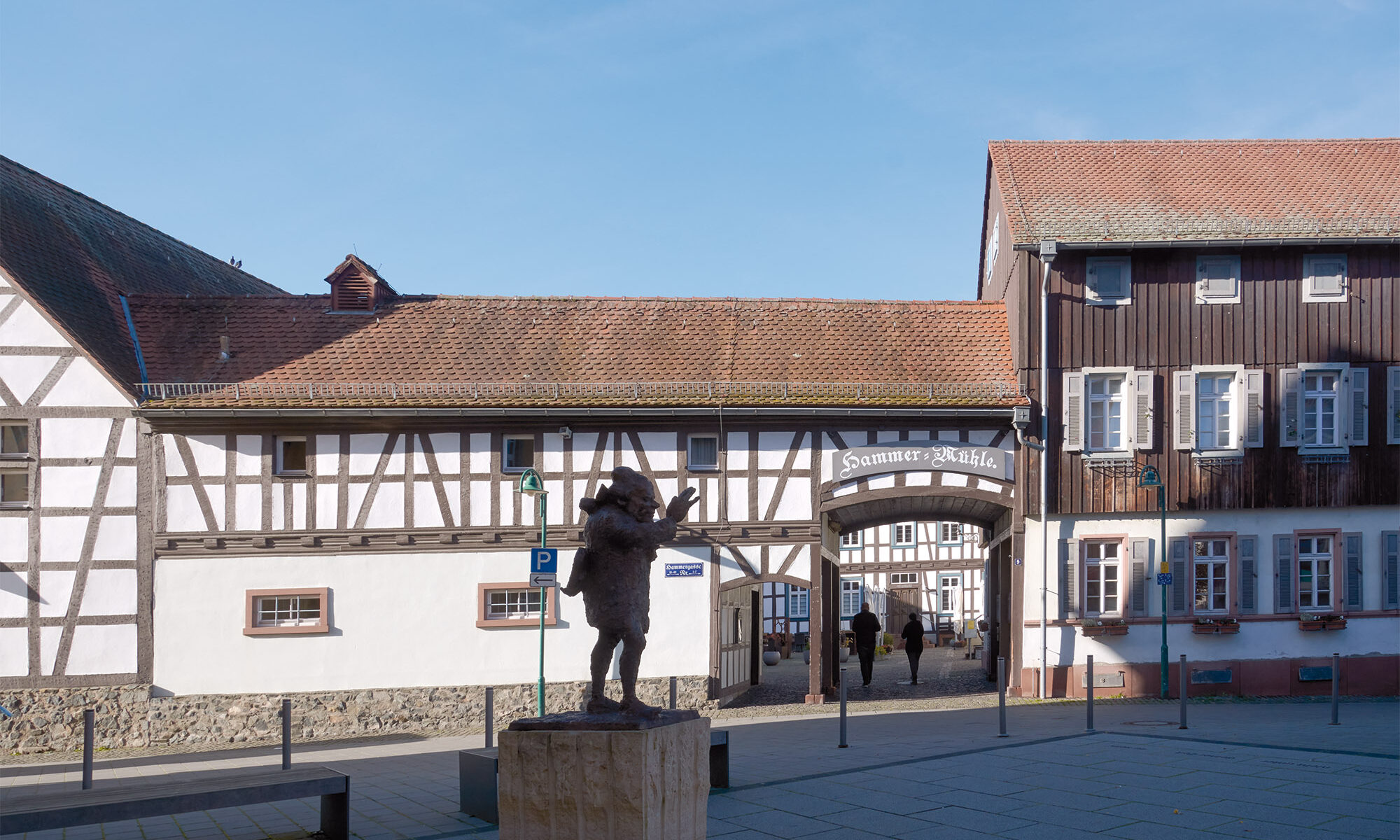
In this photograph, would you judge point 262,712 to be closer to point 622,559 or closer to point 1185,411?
point 622,559

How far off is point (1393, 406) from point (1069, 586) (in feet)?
20.7

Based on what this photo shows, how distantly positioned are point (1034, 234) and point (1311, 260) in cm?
480

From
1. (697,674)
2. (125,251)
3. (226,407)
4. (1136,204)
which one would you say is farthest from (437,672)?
(1136,204)

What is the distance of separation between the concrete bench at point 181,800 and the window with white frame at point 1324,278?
17.6m

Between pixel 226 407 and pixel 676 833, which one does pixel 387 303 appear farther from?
pixel 676 833

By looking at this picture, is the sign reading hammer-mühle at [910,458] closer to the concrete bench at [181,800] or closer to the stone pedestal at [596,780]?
the concrete bench at [181,800]

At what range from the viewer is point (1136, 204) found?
20.6 metres

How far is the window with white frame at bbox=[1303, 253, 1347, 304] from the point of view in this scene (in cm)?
1975

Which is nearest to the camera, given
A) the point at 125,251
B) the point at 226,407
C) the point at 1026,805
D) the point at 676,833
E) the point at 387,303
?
the point at 676,833

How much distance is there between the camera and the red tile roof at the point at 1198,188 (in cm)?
1970

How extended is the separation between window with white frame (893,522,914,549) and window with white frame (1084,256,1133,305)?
18.9 m

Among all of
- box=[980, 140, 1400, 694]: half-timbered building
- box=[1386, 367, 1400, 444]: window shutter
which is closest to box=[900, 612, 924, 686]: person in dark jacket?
box=[980, 140, 1400, 694]: half-timbered building

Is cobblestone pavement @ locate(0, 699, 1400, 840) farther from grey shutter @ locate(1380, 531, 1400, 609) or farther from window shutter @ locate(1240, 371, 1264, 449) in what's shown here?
window shutter @ locate(1240, 371, 1264, 449)

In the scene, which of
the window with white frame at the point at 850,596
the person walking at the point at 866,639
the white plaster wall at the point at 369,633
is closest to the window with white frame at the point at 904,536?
the window with white frame at the point at 850,596
